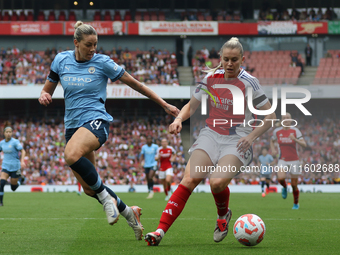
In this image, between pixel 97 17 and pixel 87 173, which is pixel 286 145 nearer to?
pixel 87 173

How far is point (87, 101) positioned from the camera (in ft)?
18.2

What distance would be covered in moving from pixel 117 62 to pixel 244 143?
2668 cm

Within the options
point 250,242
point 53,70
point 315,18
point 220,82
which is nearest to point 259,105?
point 220,82

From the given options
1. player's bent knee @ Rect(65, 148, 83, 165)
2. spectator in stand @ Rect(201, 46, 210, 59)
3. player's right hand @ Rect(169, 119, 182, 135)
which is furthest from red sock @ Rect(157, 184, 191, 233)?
spectator in stand @ Rect(201, 46, 210, 59)

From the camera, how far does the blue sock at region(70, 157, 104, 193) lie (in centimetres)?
521

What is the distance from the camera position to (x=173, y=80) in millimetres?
30297

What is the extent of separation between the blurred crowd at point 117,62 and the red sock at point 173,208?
24.0m

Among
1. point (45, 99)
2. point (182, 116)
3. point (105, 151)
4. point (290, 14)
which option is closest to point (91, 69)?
point (45, 99)

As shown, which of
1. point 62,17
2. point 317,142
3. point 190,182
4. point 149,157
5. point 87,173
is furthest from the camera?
point 62,17

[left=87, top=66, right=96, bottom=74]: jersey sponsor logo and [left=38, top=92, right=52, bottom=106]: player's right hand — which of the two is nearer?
[left=38, top=92, right=52, bottom=106]: player's right hand

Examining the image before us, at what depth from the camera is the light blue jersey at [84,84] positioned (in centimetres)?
554

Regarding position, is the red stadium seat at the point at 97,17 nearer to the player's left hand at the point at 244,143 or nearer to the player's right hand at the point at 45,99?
the player's right hand at the point at 45,99

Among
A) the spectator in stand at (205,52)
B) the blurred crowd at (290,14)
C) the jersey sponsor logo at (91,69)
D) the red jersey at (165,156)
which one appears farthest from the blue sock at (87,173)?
the blurred crowd at (290,14)

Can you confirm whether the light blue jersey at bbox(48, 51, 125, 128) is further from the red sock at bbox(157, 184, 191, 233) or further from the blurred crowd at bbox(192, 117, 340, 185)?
the blurred crowd at bbox(192, 117, 340, 185)
